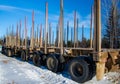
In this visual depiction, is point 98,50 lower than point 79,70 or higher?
higher

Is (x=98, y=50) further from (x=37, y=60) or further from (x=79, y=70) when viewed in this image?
(x=37, y=60)

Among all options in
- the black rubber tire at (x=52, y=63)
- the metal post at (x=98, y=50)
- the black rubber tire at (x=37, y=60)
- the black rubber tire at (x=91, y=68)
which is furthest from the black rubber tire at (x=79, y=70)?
the black rubber tire at (x=37, y=60)

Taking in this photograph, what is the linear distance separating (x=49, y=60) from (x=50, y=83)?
4.16m

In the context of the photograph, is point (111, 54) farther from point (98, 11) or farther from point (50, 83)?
point (50, 83)

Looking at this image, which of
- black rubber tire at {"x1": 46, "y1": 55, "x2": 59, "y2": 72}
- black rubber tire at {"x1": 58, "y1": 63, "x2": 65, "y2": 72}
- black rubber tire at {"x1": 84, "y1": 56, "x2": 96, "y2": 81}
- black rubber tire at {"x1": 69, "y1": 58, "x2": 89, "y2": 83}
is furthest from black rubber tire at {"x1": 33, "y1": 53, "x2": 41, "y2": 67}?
black rubber tire at {"x1": 84, "y1": 56, "x2": 96, "y2": 81}

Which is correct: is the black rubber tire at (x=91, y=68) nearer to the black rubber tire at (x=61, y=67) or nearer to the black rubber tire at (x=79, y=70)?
the black rubber tire at (x=79, y=70)

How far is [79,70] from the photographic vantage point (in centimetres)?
928

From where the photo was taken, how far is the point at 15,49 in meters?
24.6

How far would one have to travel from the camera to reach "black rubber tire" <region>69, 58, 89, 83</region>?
877 centimetres

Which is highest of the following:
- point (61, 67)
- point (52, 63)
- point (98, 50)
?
point (98, 50)

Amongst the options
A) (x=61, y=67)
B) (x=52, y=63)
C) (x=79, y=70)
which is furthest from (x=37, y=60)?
(x=79, y=70)

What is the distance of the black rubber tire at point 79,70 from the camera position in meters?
8.77

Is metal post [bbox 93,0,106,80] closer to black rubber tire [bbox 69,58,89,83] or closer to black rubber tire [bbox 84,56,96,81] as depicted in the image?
black rubber tire [bbox 84,56,96,81]

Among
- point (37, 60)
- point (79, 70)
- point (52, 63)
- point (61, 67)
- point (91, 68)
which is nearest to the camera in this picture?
point (91, 68)
